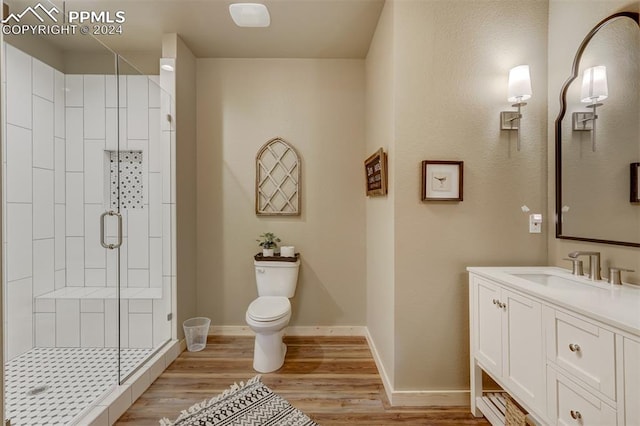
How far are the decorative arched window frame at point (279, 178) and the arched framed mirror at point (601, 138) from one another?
1.93m

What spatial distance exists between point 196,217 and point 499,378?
100 inches

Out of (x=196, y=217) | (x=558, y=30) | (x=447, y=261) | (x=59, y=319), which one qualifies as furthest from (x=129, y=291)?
(x=558, y=30)

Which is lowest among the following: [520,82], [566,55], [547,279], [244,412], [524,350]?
[244,412]

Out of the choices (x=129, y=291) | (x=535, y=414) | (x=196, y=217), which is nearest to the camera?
(x=535, y=414)

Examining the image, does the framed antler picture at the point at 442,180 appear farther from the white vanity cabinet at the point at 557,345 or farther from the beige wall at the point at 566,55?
the beige wall at the point at 566,55

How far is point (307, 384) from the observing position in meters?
2.02

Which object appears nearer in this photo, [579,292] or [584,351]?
[584,351]

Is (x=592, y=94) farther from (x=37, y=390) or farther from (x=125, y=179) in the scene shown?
(x=37, y=390)

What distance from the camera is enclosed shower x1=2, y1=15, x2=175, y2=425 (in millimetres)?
1579

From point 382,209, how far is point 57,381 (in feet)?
7.52

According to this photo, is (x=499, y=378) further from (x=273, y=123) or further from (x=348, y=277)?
(x=273, y=123)

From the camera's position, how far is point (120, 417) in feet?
5.51

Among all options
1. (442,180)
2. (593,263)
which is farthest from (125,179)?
(593,263)

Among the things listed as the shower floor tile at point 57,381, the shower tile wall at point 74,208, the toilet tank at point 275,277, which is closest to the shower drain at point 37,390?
the shower floor tile at point 57,381
